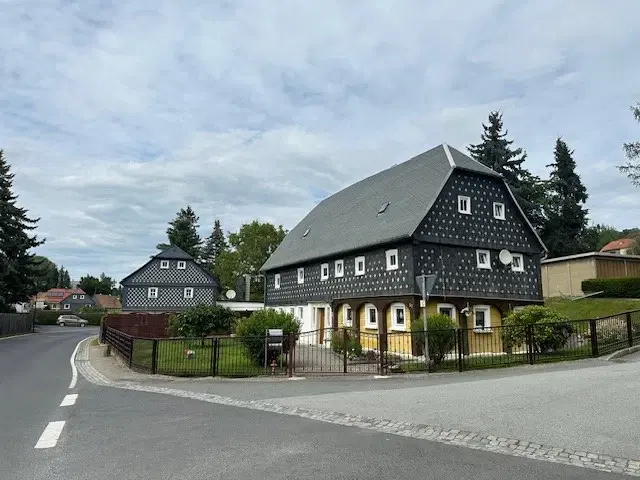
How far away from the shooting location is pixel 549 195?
55.4m

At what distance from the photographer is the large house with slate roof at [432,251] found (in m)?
23.6

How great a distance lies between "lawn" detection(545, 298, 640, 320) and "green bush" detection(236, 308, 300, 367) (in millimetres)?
18066

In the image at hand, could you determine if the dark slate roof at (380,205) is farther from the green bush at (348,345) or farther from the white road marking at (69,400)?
the white road marking at (69,400)

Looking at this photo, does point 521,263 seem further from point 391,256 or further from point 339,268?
point 339,268

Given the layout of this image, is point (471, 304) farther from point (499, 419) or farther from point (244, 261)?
point (244, 261)

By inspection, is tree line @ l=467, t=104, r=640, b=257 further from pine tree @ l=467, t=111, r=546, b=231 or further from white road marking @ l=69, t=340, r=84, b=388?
white road marking @ l=69, t=340, r=84, b=388

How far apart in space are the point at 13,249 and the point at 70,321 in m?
24.7

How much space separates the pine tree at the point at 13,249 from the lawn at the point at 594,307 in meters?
43.6

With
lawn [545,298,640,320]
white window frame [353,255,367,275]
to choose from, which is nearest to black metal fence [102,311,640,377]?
white window frame [353,255,367,275]

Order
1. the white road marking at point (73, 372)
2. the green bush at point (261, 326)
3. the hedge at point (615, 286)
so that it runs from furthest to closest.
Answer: the hedge at point (615, 286)
the green bush at point (261, 326)
the white road marking at point (73, 372)

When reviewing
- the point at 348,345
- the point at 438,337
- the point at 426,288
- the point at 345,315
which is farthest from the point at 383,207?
the point at 426,288

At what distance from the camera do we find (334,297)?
28.6m

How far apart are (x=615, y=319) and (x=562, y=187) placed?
41129mm

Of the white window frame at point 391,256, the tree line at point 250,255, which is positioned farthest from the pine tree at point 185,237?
the white window frame at point 391,256
